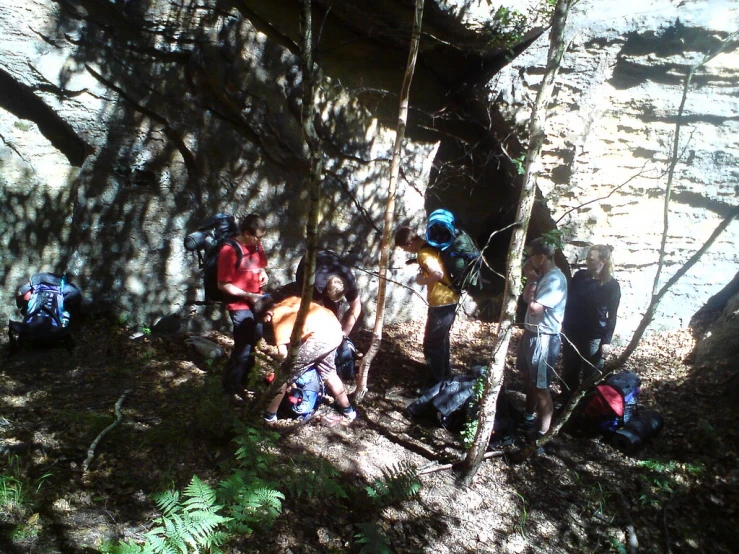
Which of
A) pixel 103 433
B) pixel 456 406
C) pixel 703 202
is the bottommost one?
pixel 103 433

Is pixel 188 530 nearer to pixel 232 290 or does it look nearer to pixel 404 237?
pixel 232 290

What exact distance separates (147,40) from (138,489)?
516 cm

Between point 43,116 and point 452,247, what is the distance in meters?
5.23

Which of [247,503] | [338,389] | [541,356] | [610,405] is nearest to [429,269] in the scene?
[541,356]

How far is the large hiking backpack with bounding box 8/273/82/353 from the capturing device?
5.49 meters

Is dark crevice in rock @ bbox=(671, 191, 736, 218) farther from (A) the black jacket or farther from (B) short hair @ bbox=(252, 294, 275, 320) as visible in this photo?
(B) short hair @ bbox=(252, 294, 275, 320)

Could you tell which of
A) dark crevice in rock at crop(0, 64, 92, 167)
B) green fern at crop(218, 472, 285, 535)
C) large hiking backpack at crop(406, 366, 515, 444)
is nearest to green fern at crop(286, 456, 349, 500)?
green fern at crop(218, 472, 285, 535)

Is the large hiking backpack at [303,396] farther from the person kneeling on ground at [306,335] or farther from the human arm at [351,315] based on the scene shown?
the human arm at [351,315]

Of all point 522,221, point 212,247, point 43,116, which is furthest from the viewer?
point 43,116

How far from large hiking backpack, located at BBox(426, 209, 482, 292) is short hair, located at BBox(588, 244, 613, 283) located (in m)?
1.23

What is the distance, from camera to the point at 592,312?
5.15 meters

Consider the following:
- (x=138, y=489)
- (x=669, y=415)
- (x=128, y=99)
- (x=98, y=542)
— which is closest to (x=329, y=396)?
(x=138, y=489)

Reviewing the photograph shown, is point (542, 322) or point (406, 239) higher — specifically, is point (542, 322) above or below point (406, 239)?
below

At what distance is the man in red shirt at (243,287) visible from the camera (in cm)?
446
